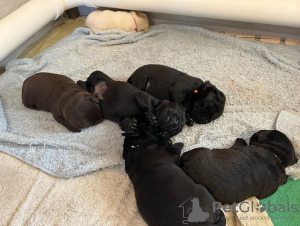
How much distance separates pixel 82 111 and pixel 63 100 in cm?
18

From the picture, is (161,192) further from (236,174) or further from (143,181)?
(236,174)

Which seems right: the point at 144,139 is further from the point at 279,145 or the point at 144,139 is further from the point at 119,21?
the point at 119,21

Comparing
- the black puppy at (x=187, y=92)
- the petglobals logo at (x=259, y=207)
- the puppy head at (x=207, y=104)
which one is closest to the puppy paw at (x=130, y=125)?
the black puppy at (x=187, y=92)

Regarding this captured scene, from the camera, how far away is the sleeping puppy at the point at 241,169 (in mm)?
1519

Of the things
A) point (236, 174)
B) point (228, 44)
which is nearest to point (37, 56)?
point (228, 44)

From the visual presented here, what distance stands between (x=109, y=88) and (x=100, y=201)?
0.88 m

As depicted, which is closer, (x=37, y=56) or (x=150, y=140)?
(x=150, y=140)

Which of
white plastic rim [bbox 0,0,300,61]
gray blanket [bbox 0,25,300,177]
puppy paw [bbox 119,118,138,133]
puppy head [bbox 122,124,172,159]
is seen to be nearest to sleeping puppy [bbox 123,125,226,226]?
puppy head [bbox 122,124,172,159]

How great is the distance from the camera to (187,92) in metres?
2.09

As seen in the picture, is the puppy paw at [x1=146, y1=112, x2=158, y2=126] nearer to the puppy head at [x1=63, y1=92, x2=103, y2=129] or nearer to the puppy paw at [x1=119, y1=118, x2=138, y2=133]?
the puppy paw at [x1=119, y1=118, x2=138, y2=133]

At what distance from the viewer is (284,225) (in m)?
1.61

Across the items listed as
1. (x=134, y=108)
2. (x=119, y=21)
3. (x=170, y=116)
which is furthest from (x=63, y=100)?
(x=119, y=21)

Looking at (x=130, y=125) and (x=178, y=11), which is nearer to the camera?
(x=130, y=125)

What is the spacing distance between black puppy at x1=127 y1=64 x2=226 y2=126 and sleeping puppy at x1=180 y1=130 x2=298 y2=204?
1.42ft
